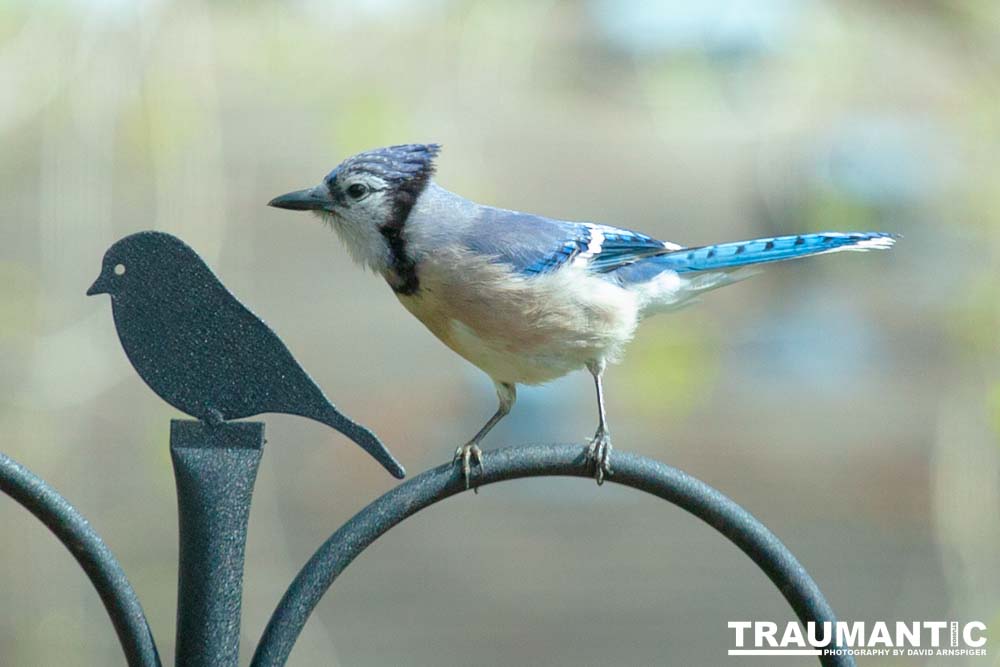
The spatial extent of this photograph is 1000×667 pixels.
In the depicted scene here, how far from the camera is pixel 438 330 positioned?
155 cm

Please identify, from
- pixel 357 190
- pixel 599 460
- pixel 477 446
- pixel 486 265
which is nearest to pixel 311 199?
pixel 357 190

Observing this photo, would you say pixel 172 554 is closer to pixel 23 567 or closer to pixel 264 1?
pixel 23 567

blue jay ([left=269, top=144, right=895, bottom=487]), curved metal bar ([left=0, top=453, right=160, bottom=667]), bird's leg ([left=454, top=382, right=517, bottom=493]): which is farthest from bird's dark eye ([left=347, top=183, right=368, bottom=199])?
curved metal bar ([left=0, top=453, right=160, bottom=667])

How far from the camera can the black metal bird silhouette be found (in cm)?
102

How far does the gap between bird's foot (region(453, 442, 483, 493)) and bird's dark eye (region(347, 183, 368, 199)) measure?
33 centimetres

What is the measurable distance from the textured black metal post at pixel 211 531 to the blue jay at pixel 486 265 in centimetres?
43

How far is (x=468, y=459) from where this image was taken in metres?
1.22

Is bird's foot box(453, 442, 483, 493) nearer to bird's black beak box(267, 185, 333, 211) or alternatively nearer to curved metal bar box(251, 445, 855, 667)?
curved metal bar box(251, 445, 855, 667)

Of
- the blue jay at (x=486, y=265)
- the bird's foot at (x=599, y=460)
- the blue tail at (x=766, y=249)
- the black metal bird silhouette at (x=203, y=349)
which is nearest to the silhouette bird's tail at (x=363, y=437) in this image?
the black metal bird silhouette at (x=203, y=349)

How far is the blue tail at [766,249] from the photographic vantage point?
1.52 meters

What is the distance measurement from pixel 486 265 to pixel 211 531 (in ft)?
2.01

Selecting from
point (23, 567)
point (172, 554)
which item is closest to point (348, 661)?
point (172, 554)

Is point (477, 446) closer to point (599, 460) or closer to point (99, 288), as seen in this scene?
point (599, 460)

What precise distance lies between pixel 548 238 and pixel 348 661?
1837mm
